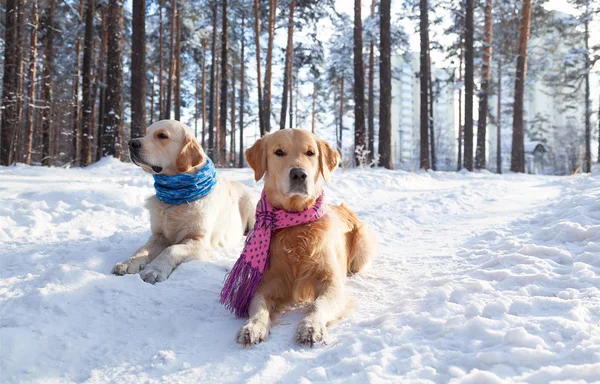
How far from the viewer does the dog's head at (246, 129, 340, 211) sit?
8.27 ft

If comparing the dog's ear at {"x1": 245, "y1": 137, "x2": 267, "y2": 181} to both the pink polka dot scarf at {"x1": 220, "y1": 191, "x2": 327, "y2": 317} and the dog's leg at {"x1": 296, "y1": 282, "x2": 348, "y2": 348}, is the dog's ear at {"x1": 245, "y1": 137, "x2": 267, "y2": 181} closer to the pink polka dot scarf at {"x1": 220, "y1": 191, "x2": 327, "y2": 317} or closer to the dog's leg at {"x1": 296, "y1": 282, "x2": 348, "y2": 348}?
the pink polka dot scarf at {"x1": 220, "y1": 191, "x2": 327, "y2": 317}

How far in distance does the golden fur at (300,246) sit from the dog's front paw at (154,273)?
89 cm

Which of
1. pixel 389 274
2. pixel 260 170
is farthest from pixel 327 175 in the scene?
pixel 389 274

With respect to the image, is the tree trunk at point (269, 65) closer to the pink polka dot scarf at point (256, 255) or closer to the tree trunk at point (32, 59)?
the tree trunk at point (32, 59)

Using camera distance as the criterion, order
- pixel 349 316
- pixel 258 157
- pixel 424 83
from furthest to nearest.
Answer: pixel 424 83, pixel 258 157, pixel 349 316

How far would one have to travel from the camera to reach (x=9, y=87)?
383 inches

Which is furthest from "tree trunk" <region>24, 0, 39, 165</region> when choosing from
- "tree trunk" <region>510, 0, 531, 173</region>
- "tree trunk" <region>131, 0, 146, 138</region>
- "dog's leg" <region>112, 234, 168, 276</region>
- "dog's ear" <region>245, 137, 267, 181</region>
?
"tree trunk" <region>510, 0, 531, 173</region>

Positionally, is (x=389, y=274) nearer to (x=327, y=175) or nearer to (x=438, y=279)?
(x=438, y=279)

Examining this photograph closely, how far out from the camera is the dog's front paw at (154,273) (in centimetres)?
278

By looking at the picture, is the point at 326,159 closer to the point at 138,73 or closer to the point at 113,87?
the point at 138,73

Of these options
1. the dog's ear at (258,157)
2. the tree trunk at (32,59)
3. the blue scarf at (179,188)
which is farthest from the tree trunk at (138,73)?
the dog's ear at (258,157)

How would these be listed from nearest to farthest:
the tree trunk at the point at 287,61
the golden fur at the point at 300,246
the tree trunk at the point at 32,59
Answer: the golden fur at the point at 300,246, the tree trunk at the point at 32,59, the tree trunk at the point at 287,61

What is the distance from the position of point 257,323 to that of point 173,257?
54.2 inches

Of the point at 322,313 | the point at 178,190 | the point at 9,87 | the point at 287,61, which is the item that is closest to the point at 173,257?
the point at 178,190
